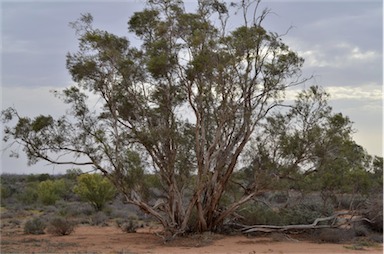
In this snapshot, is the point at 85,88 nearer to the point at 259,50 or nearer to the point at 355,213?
the point at 259,50

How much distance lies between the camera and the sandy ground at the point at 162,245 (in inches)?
622

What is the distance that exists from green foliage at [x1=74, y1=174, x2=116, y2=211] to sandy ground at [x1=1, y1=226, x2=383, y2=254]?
12459 millimetres

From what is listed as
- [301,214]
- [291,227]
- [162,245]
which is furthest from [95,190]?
[291,227]

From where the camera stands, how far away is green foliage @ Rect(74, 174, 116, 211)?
32.8 metres

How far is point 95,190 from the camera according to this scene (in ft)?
108

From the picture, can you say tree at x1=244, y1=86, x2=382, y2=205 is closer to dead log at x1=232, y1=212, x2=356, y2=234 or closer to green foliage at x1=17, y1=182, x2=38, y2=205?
dead log at x1=232, y1=212, x2=356, y2=234

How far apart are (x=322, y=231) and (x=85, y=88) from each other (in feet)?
32.5

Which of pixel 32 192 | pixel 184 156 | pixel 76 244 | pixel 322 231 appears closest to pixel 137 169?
pixel 184 156

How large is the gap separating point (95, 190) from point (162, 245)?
53.9 feet

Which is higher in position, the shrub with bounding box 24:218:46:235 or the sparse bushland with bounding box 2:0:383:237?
the sparse bushland with bounding box 2:0:383:237

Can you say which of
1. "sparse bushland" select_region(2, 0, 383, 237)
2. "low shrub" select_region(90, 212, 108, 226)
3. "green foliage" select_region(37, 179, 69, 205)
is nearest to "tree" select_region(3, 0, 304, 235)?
"sparse bushland" select_region(2, 0, 383, 237)

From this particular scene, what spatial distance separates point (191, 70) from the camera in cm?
1719

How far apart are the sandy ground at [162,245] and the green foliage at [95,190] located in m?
12.5

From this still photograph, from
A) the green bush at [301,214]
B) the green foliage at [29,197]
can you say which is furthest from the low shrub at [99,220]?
the green foliage at [29,197]
